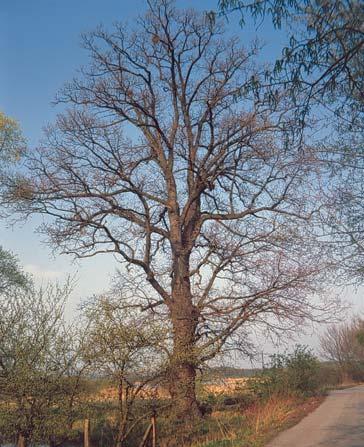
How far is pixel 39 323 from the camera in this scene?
1167cm

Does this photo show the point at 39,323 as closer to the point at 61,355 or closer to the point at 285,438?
the point at 61,355

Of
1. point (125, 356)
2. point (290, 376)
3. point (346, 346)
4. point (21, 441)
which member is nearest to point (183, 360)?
point (125, 356)

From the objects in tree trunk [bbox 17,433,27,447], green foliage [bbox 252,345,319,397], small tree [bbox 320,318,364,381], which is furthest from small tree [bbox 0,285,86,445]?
small tree [bbox 320,318,364,381]

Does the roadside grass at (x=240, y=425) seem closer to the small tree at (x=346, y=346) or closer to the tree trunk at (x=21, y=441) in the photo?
the tree trunk at (x=21, y=441)

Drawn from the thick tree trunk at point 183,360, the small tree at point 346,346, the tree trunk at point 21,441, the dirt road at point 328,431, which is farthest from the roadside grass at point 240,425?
the small tree at point 346,346

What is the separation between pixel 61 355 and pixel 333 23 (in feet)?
29.9

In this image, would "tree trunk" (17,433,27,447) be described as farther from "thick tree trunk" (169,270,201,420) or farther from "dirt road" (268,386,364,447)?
"dirt road" (268,386,364,447)

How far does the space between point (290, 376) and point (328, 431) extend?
34.9ft

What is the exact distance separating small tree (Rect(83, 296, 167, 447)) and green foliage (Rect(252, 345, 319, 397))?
9727 mm

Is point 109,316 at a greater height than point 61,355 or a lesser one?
greater

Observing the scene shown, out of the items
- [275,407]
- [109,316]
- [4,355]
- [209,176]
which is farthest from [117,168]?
[275,407]

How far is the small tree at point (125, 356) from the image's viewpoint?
11.6 m

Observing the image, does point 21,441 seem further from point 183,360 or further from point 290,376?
point 290,376

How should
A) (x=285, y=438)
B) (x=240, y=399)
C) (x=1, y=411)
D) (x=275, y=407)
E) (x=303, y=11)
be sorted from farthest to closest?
(x=240, y=399), (x=275, y=407), (x=285, y=438), (x=1, y=411), (x=303, y=11)
